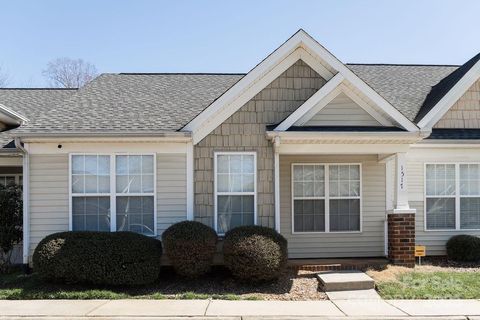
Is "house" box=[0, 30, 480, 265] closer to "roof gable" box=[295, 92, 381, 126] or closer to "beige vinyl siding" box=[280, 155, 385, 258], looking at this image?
"roof gable" box=[295, 92, 381, 126]

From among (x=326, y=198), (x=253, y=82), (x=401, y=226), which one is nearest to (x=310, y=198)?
(x=326, y=198)

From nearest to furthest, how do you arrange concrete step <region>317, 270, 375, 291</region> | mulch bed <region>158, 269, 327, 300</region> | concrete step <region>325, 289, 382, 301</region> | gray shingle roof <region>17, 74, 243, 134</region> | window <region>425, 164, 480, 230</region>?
concrete step <region>325, 289, 382, 301</region> < mulch bed <region>158, 269, 327, 300</region> < concrete step <region>317, 270, 375, 291</region> < gray shingle roof <region>17, 74, 243, 134</region> < window <region>425, 164, 480, 230</region>

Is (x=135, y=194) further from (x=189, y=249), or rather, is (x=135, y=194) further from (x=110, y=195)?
(x=189, y=249)

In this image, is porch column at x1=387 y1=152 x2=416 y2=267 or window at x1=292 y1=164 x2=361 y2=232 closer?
porch column at x1=387 y1=152 x2=416 y2=267

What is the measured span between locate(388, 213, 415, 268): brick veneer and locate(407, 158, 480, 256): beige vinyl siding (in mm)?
1452

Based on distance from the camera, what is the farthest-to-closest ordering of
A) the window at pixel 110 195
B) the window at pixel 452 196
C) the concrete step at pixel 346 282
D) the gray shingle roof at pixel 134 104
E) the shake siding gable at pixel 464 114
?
the shake siding gable at pixel 464 114
the window at pixel 452 196
the gray shingle roof at pixel 134 104
the window at pixel 110 195
the concrete step at pixel 346 282

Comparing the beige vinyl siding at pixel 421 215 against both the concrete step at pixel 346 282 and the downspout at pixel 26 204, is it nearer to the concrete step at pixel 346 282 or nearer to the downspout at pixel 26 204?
the concrete step at pixel 346 282

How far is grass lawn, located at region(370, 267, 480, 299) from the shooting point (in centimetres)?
854

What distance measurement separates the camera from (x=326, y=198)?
1181 cm

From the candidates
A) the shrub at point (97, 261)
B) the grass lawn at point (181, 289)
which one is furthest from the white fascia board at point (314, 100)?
the shrub at point (97, 261)

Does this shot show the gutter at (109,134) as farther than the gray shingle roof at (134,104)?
No

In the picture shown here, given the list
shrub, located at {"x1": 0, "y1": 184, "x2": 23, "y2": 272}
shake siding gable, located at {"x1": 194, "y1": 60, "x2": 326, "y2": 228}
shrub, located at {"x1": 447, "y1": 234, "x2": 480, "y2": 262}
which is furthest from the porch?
shrub, located at {"x1": 0, "y1": 184, "x2": 23, "y2": 272}

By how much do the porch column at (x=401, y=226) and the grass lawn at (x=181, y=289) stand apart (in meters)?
2.22

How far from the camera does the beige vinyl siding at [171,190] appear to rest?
10328mm
